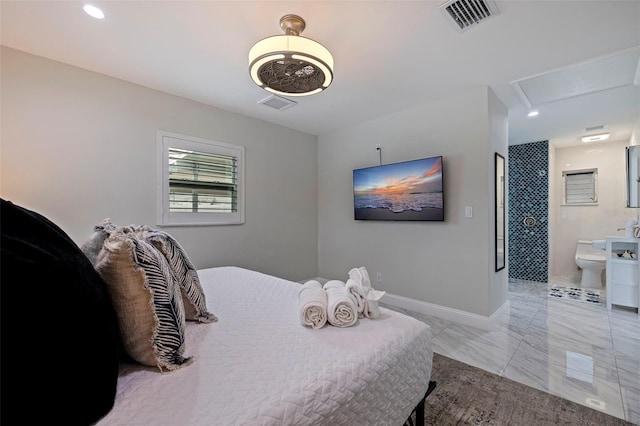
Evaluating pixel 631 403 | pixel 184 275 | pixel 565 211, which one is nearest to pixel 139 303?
pixel 184 275

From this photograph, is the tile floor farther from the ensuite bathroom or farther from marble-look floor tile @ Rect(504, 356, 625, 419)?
the ensuite bathroom

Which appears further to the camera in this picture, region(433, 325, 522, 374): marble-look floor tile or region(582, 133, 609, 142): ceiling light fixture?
region(582, 133, 609, 142): ceiling light fixture

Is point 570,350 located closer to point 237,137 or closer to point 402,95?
point 402,95

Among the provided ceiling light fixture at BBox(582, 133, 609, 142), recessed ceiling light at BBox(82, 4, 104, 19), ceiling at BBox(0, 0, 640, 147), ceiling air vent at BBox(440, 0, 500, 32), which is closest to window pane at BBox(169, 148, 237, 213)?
ceiling at BBox(0, 0, 640, 147)

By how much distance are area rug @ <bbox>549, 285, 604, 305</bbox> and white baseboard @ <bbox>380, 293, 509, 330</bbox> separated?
121 cm

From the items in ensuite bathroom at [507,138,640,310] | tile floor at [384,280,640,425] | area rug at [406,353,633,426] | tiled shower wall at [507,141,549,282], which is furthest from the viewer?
tiled shower wall at [507,141,549,282]

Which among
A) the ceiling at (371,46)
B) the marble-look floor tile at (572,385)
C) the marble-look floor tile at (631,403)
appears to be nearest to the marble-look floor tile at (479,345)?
the marble-look floor tile at (572,385)

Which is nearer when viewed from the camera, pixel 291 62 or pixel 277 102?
pixel 291 62

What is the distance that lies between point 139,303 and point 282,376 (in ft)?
1.87

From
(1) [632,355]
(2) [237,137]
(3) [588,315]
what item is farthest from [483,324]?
(2) [237,137]

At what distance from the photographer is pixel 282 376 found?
37.6 inches

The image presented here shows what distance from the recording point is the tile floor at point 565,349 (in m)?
1.86

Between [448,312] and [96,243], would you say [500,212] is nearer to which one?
[448,312]

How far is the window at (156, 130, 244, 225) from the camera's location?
298 centimetres
